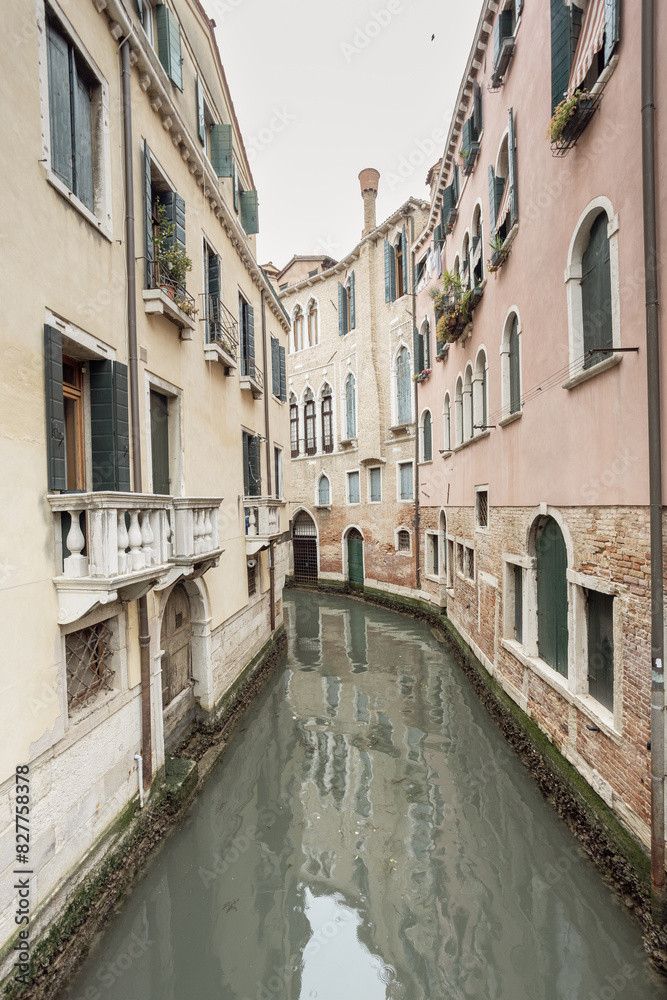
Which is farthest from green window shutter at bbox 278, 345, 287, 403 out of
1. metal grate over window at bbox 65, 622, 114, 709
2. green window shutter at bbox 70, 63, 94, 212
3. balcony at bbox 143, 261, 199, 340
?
metal grate over window at bbox 65, 622, 114, 709

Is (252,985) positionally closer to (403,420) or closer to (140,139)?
(140,139)

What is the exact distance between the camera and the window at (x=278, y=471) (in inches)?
536

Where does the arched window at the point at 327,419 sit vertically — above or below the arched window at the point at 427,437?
above

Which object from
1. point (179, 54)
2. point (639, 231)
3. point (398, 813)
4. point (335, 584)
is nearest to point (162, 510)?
point (398, 813)

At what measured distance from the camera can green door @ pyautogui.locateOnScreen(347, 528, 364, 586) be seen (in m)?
20.0

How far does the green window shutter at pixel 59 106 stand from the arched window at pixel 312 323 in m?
18.1

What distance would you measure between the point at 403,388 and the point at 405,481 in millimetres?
3208

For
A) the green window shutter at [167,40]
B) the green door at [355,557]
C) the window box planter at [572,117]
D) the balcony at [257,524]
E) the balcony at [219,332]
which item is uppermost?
the green window shutter at [167,40]

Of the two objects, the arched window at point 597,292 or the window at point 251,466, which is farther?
the window at point 251,466

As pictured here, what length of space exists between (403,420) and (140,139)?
12.8m

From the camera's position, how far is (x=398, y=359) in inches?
702

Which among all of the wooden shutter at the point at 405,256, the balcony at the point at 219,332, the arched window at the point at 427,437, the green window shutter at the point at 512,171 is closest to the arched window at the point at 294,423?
the wooden shutter at the point at 405,256

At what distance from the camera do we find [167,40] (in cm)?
645

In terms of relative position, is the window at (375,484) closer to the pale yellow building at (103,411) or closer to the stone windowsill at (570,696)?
the pale yellow building at (103,411)
